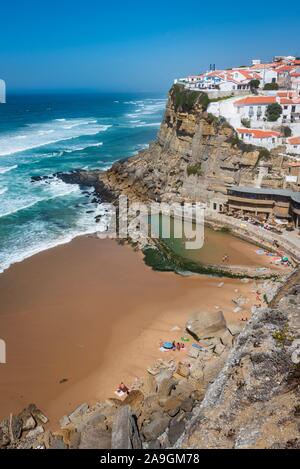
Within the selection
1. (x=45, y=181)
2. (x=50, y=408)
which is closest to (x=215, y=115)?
(x=45, y=181)

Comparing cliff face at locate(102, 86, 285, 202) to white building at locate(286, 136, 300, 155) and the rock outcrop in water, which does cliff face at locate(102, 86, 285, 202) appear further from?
white building at locate(286, 136, 300, 155)

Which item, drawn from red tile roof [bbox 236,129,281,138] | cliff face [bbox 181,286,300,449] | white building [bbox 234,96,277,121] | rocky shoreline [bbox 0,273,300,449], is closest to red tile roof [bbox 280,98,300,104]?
white building [bbox 234,96,277,121]

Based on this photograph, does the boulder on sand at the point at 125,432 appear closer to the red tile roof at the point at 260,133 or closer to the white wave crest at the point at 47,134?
the red tile roof at the point at 260,133

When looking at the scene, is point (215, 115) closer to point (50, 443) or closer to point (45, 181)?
point (45, 181)

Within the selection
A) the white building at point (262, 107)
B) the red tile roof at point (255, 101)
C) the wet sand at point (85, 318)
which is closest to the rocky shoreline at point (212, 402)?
the wet sand at point (85, 318)

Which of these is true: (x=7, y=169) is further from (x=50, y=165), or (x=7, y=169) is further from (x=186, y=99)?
(x=186, y=99)

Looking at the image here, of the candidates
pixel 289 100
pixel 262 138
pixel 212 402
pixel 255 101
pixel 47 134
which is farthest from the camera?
pixel 47 134

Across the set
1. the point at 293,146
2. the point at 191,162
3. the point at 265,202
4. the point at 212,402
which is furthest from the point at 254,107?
the point at 212,402
